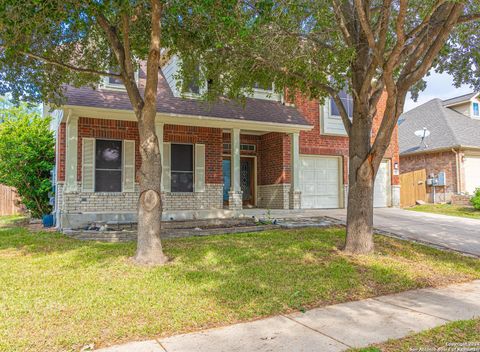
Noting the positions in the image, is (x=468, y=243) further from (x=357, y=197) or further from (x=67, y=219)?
(x=67, y=219)

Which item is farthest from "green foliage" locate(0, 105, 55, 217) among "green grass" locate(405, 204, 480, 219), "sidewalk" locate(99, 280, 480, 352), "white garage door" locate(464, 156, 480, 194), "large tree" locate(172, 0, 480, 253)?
"white garage door" locate(464, 156, 480, 194)

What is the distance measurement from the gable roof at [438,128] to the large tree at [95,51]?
1707 cm

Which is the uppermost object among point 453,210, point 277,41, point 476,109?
point 476,109

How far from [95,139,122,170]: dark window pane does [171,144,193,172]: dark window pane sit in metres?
1.75

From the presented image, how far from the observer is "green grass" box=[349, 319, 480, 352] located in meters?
3.67

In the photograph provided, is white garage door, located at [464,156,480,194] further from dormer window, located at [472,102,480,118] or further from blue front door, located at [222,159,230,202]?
blue front door, located at [222,159,230,202]

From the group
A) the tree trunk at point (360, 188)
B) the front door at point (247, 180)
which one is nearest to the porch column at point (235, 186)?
the front door at point (247, 180)

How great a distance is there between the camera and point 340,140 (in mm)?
16656

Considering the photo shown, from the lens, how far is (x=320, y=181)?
16359mm

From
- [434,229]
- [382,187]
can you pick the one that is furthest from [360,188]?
[382,187]

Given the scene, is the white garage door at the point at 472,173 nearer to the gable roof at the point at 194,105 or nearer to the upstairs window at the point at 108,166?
the gable roof at the point at 194,105

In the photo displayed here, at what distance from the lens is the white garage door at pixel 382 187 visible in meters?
17.5

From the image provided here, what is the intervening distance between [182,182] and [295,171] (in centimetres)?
405

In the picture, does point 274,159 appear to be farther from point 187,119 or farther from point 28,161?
point 28,161
